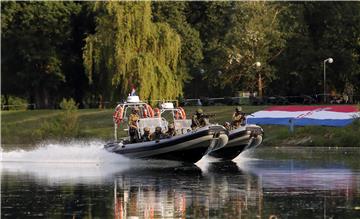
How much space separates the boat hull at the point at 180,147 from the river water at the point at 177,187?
17.3 inches

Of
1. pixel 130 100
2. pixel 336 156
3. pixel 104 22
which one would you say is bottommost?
pixel 336 156

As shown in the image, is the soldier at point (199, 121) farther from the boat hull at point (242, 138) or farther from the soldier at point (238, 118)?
the soldier at point (238, 118)

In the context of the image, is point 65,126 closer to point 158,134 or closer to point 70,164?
point 70,164

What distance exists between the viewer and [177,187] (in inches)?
1099

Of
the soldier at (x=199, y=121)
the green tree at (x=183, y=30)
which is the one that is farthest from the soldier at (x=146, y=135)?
the green tree at (x=183, y=30)

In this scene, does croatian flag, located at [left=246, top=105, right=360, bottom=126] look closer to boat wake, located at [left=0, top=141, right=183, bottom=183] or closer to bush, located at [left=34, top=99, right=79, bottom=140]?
bush, located at [left=34, top=99, right=79, bottom=140]

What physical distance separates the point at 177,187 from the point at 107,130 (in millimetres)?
36104

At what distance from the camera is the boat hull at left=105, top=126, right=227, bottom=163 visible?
3684 centimetres

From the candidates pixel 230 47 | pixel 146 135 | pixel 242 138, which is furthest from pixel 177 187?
pixel 230 47

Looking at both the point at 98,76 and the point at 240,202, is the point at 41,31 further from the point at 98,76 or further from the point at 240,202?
the point at 240,202

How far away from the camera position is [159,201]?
24.2 meters

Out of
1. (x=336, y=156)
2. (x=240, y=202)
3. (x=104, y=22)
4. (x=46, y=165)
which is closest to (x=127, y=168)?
(x=46, y=165)

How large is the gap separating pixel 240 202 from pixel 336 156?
21.0m

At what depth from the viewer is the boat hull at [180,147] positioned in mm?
36844
